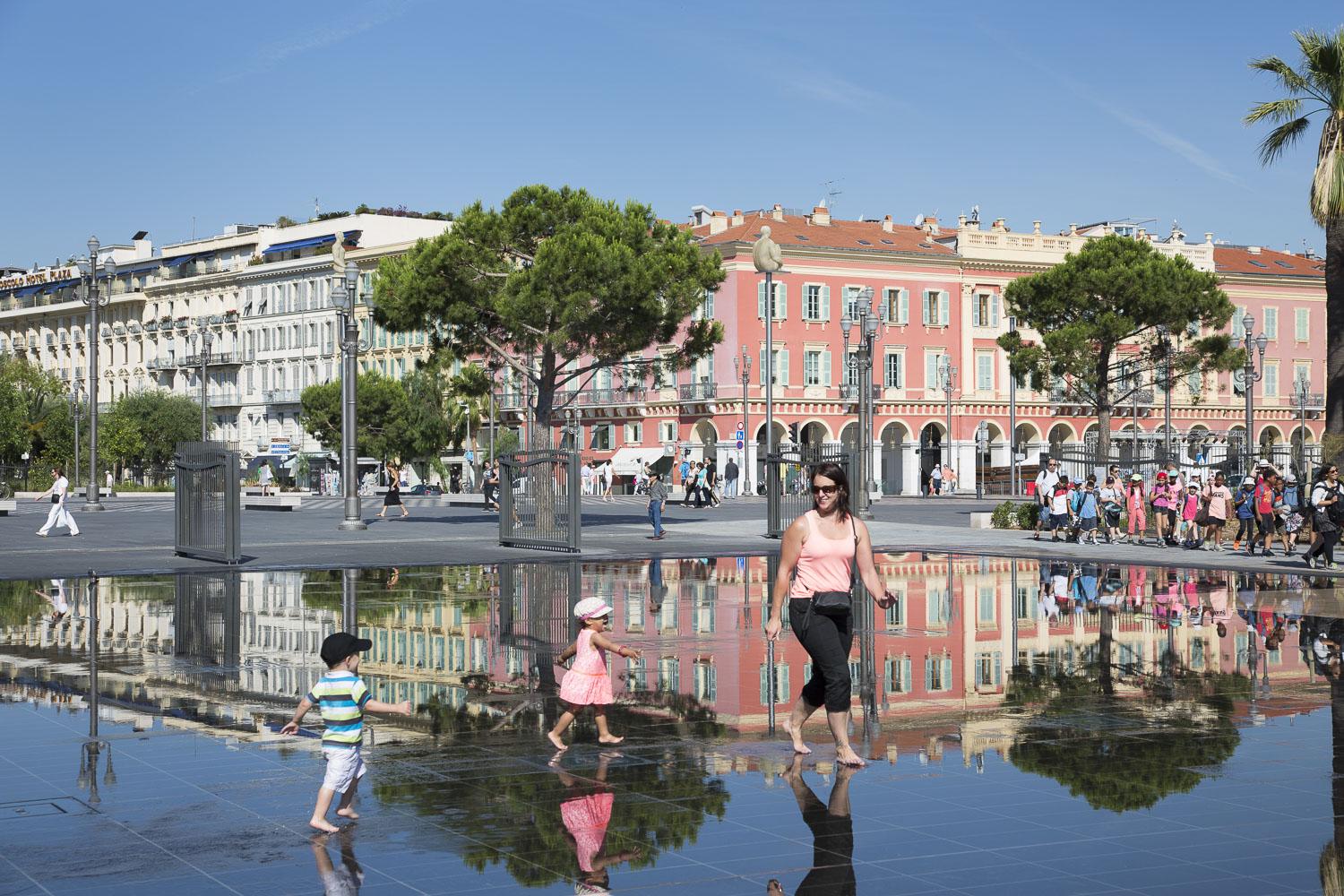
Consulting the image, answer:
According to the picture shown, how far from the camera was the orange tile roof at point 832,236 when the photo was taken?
3012 inches

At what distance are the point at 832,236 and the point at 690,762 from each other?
7183 centimetres

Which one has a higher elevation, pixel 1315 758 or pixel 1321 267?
pixel 1321 267

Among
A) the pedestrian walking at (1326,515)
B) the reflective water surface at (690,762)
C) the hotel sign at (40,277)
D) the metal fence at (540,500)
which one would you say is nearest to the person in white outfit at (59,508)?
the metal fence at (540,500)

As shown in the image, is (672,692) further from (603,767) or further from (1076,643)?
(1076,643)

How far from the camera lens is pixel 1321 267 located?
89812 millimetres

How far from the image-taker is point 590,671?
9.88m

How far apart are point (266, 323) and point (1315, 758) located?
99.7 meters

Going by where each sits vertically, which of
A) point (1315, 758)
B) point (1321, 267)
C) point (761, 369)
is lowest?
point (1315, 758)

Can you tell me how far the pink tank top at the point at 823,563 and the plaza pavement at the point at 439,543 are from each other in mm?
16883

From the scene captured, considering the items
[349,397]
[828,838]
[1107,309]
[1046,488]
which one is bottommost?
[828,838]

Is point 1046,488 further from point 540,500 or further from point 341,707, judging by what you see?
point 341,707

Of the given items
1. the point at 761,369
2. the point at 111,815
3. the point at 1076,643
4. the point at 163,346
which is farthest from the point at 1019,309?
the point at 163,346

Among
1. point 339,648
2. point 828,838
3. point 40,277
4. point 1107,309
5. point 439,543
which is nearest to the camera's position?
point 828,838

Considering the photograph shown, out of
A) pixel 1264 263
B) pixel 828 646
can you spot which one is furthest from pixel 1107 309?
pixel 828 646
